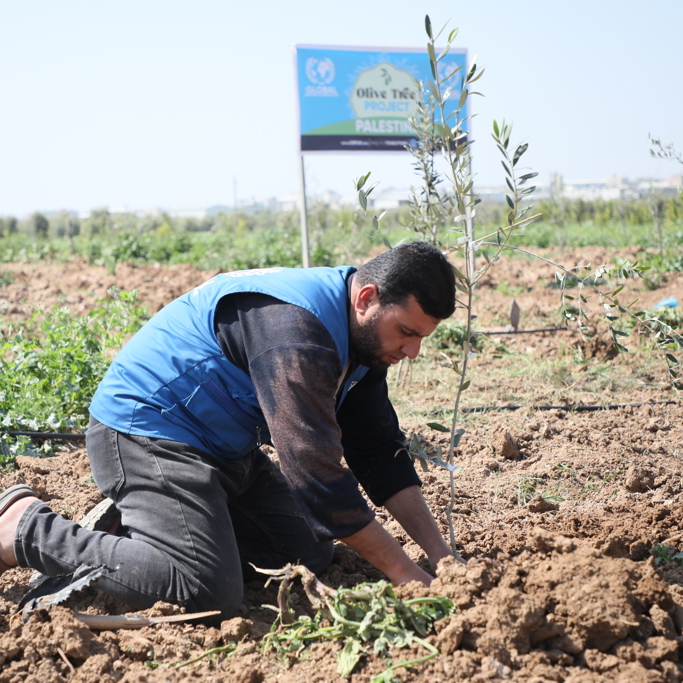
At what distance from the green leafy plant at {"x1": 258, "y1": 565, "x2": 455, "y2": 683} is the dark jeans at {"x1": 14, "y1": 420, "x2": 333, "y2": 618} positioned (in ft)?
1.40

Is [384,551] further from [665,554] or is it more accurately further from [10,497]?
[10,497]

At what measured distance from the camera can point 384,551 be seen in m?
2.21

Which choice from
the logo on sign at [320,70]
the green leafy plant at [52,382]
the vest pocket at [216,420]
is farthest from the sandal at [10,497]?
the logo on sign at [320,70]

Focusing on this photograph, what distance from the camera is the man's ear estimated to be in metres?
2.34

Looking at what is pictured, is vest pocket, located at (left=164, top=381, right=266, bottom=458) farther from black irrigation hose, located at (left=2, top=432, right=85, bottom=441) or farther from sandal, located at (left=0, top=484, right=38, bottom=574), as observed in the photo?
black irrigation hose, located at (left=2, top=432, right=85, bottom=441)

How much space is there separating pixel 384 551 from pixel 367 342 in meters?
0.68

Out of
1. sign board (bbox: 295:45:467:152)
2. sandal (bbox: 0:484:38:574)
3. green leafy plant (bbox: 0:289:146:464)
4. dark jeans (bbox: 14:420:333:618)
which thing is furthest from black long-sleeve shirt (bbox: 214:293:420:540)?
sign board (bbox: 295:45:467:152)

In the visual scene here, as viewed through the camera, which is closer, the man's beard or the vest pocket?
the man's beard

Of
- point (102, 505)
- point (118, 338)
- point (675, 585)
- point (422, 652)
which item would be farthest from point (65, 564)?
point (118, 338)

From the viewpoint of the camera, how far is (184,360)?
8.31 ft

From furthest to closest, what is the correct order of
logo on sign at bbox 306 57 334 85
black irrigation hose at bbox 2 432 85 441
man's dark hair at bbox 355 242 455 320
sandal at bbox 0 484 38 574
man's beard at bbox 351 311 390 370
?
logo on sign at bbox 306 57 334 85
black irrigation hose at bbox 2 432 85 441
sandal at bbox 0 484 38 574
man's beard at bbox 351 311 390 370
man's dark hair at bbox 355 242 455 320

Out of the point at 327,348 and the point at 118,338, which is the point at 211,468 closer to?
the point at 327,348

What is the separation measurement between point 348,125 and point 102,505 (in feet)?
19.9

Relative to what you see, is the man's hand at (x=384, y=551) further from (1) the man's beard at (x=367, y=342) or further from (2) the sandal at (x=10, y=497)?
(2) the sandal at (x=10, y=497)
